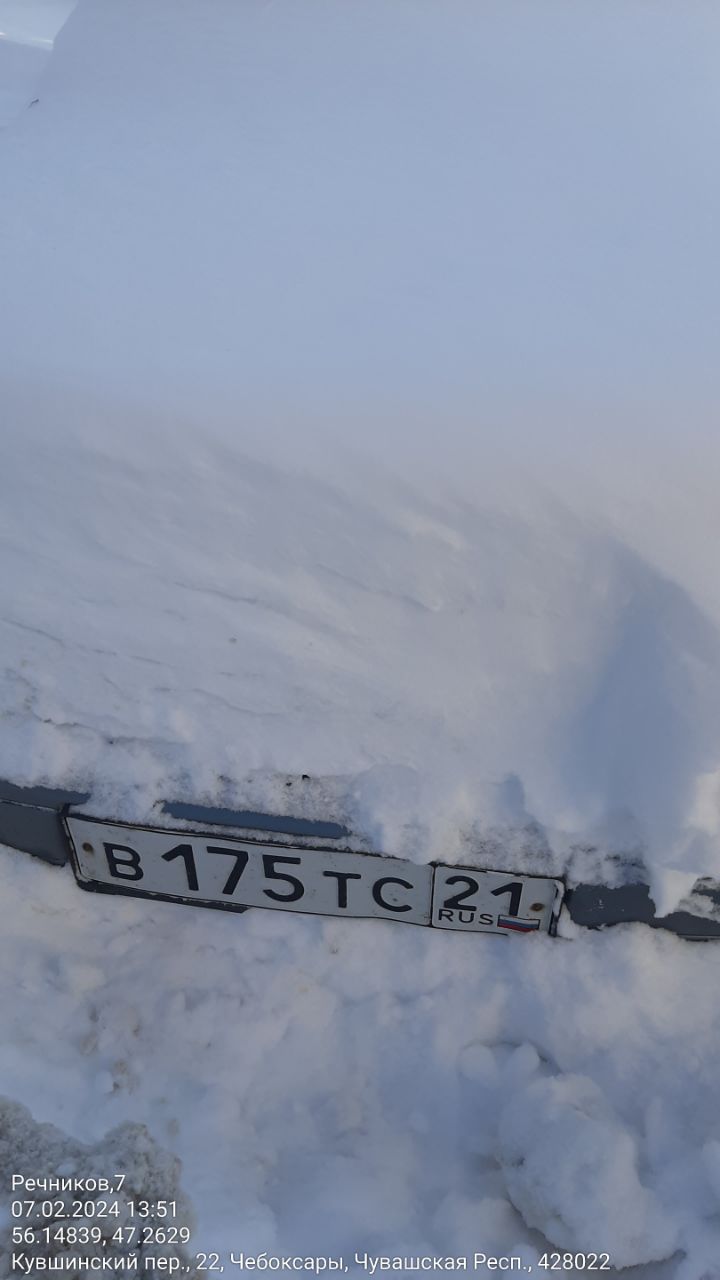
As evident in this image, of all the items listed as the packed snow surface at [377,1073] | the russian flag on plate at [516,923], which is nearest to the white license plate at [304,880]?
the russian flag on plate at [516,923]

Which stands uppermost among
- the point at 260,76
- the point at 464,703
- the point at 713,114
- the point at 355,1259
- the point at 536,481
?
the point at 713,114

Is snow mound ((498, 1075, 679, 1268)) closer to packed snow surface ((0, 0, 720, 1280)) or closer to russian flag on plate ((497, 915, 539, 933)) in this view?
packed snow surface ((0, 0, 720, 1280))

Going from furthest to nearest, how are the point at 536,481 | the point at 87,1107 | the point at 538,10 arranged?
1. the point at 538,10
2. the point at 87,1107
3. the point at 536,481

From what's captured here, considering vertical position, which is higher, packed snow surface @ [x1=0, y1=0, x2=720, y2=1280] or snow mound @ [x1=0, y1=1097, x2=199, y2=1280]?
packed snow surface @ [x1=0, y1=0, x2=720, y2=1280]

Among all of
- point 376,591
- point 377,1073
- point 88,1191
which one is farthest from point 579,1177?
point 376,591

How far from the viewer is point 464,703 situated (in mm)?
1345

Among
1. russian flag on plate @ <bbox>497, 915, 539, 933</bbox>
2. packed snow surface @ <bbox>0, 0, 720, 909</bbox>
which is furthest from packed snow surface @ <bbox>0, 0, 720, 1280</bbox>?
russian flag on plate @ <bbox>497, 915, 539, 933</bbox>

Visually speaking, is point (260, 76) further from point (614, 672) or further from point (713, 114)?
point (614, 672)

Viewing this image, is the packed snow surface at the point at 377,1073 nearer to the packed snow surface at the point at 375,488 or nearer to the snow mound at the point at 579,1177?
the snow mound at the point at 579,1177

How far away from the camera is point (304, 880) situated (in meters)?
1.51

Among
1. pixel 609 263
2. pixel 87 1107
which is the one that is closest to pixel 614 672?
pixel 609 263

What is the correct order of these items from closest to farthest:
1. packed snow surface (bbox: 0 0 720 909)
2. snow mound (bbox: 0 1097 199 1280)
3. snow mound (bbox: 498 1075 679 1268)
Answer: packed snow surface (bbox: 0 0 720 909) → snow mound (bbox: 0 1097 199 1280) → snow mound (bbox: 498 1075 679 1268)

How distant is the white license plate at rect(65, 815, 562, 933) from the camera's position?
1.46m

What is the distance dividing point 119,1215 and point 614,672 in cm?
116
